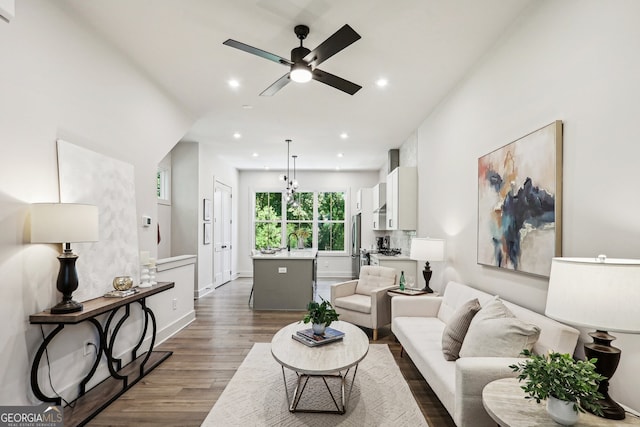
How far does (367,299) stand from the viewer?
436cm

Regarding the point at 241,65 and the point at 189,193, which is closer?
the point at 241,65

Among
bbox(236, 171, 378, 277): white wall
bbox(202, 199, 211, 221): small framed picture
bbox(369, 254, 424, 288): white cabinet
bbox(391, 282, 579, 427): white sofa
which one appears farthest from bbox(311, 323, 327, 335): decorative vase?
bbox(236, 171, 378, 277): white wall

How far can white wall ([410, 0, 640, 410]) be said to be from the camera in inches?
61.5

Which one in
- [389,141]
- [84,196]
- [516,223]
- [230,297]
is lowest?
[230,297]

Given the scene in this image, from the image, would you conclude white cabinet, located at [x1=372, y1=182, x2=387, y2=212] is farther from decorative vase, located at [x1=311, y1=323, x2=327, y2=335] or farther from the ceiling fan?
decorative vase, located at [x1=311, y1=323, x2=327, y2=335]

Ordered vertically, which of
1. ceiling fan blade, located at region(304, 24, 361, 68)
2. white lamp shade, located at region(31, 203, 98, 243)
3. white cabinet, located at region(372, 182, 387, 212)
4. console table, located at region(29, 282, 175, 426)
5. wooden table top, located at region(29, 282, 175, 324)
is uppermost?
ceiling fan blade, located at region(304, 24, 361, 68)

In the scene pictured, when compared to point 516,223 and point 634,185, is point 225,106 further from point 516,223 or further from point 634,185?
point 634,185

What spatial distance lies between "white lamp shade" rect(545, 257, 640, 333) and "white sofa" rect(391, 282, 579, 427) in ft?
2.09

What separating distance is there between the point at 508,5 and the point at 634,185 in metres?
1.59

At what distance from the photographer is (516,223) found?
2.41 metres

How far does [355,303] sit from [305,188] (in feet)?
16.9

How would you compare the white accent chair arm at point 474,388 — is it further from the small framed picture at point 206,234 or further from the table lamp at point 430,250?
the small framed picture at point 206,234

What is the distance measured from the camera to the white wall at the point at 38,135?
1999 mm

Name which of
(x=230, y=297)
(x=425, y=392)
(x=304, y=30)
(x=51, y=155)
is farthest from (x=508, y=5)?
(x=230, y=297)
